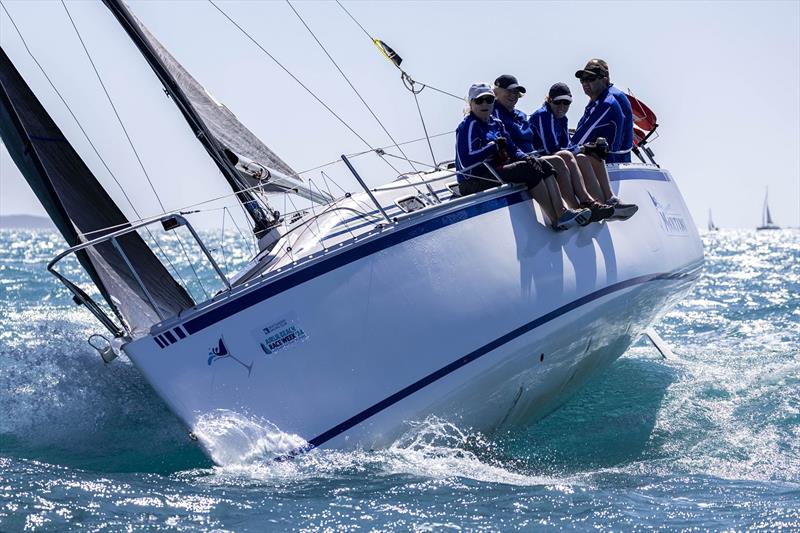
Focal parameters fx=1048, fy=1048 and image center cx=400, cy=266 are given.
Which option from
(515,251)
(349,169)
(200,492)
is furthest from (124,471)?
(515,251)

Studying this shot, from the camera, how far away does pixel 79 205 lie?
21.5 ft

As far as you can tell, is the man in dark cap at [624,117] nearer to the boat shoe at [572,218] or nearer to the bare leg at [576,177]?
the bare leg at [576,177]

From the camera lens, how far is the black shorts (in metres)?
6.33

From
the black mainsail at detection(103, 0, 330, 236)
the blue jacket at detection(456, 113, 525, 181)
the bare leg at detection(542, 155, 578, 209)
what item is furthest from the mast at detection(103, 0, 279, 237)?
the bare leg at detection(542, 155, 578, 209)

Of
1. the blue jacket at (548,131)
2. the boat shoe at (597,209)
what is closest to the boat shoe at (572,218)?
the boat shoe at (597,209)

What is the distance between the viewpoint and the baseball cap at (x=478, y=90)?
251 inches

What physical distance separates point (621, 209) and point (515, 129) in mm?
872

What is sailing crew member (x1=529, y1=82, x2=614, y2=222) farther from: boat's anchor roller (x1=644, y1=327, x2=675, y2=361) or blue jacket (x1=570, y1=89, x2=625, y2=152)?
boat's anchor roller (x1=644, y1=327, x2=675, y2=361)

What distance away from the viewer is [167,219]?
5766 mm

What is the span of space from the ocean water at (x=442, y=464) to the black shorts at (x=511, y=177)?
1474mm

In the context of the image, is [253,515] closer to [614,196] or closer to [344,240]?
[344,240]

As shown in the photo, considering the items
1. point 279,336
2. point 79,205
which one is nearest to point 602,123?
point 279,336

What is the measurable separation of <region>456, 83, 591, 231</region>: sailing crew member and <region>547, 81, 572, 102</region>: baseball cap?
0.80m

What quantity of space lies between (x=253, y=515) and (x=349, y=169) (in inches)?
79.5
